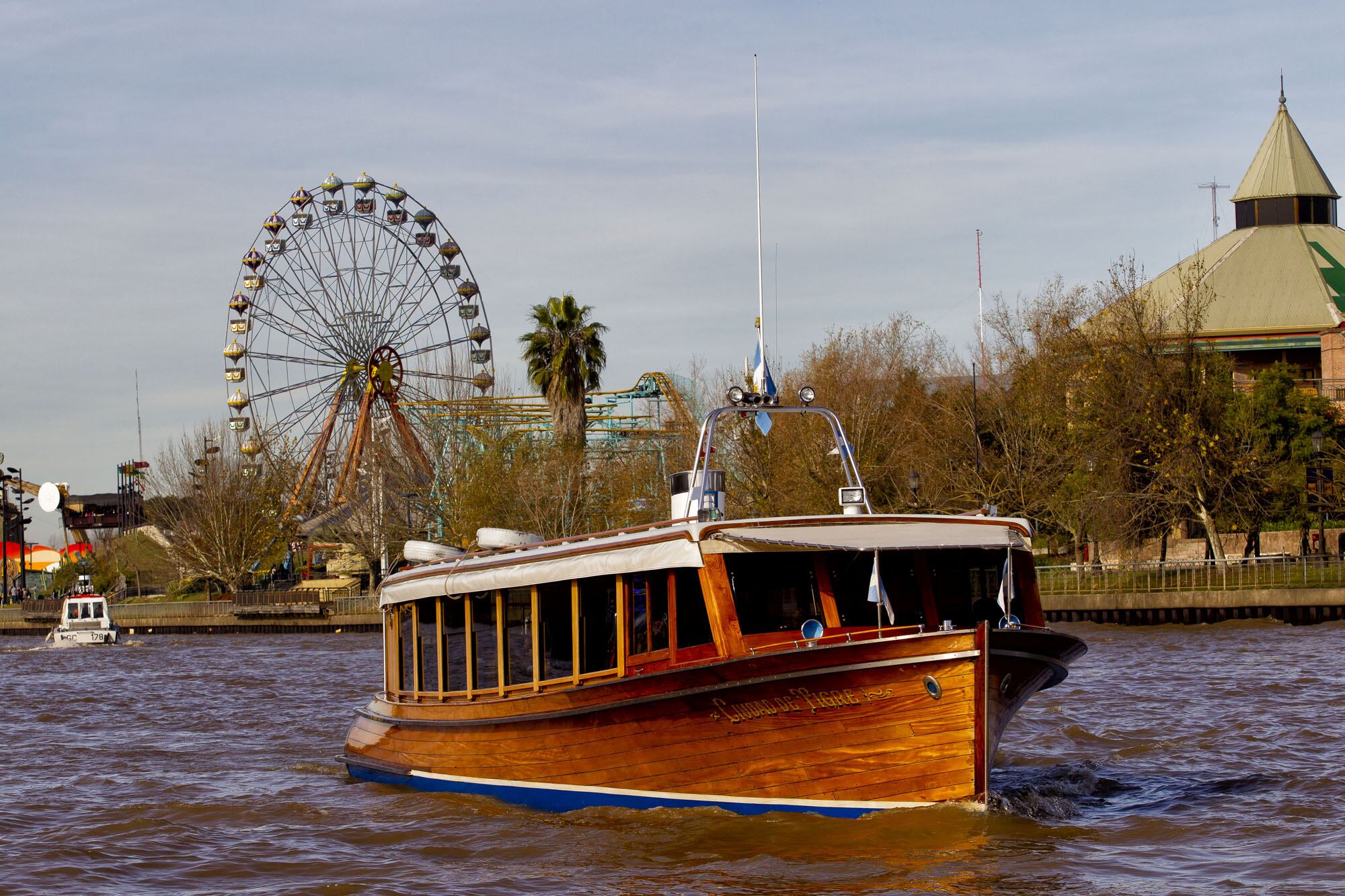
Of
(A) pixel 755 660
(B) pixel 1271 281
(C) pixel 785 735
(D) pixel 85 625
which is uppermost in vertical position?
(B) pixel 1271 281

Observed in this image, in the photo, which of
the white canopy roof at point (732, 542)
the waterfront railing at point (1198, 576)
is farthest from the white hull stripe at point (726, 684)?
the waterfront railing at point (1198, 576)

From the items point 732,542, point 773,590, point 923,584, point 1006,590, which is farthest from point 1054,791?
point 732,542

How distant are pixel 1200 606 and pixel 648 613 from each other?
31.0m

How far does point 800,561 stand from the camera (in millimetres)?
13320

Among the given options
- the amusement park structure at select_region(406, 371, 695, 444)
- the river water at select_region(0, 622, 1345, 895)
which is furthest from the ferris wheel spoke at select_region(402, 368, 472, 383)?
the river water at select_region(0, 622, 1345, 895)

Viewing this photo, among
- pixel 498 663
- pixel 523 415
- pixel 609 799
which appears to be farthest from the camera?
pixel 523 415

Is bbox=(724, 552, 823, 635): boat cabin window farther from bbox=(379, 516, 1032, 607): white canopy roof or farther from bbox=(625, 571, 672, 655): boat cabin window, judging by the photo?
bbox=(625, 571, 672, 655): boat cabin window

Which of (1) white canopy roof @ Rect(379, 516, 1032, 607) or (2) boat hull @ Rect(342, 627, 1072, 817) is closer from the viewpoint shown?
(2) boat hull @ Rect(342, 627, 1072, 817)

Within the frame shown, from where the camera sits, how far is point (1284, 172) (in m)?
76.6

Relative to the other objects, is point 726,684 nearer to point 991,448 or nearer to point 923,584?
point 923,584

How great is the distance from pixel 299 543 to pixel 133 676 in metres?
39.6

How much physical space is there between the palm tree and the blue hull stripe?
39947 mm

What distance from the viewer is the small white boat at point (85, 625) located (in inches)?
2140

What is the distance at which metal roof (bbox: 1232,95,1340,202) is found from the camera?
250 feet
